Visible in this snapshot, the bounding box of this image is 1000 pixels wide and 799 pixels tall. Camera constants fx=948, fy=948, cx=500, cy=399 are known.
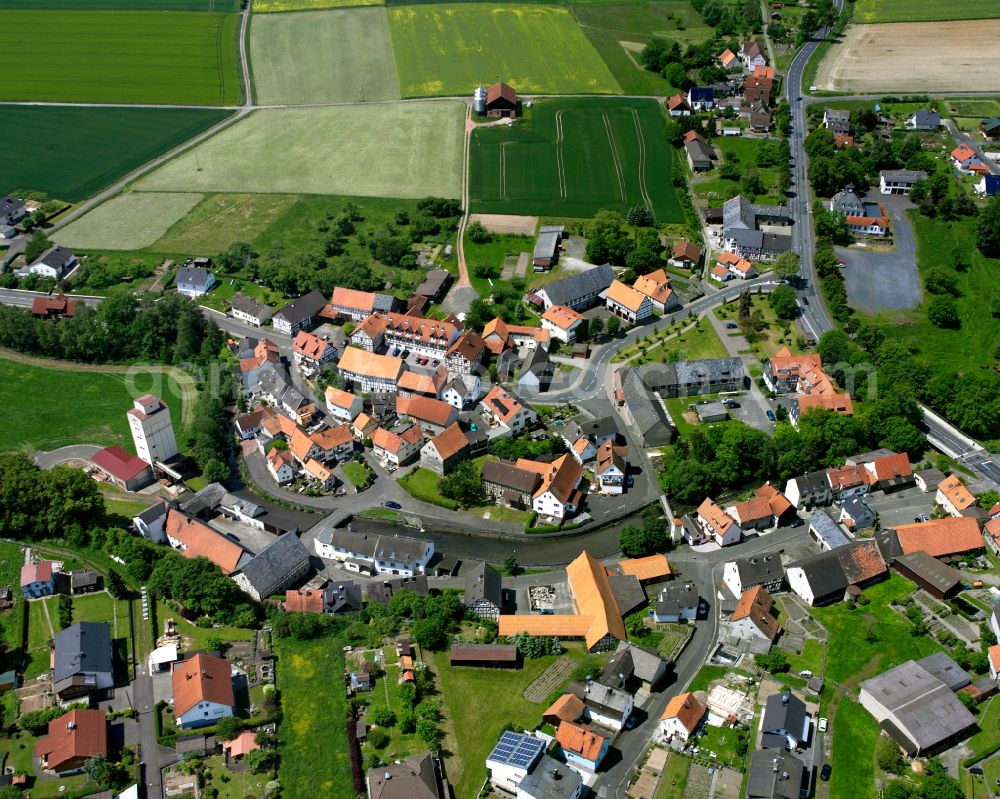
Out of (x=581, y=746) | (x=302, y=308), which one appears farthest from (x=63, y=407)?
(x=581, y=746)

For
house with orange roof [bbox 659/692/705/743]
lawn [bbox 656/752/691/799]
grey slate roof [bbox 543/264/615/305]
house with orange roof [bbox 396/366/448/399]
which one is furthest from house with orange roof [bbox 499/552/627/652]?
grey slate roof [bbox 543/264/615/305]

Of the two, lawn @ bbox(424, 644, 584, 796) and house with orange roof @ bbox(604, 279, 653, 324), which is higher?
house with orange roof @ bbox(604, 279, 653, 324)

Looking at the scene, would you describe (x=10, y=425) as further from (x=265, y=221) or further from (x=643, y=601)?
(x=643, y=601)

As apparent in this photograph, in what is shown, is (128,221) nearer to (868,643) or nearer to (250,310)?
(250,310)

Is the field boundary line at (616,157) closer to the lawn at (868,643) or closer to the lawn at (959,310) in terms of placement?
the lawn at (959,310)

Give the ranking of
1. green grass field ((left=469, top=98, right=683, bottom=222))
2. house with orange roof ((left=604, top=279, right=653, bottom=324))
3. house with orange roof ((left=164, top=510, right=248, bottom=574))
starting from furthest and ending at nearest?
green grass field ((left=469, top=98, right=683, bottom=222))
house with orange roof ((left=604, top=279, right=653, bottom=324))
house with orange roof ((left=164, top=510, right=248, bottom=574))

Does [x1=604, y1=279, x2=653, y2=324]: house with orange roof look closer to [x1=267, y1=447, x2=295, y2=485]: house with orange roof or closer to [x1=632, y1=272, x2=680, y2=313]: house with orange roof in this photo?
[x1=632, y1=272, x2=680, y2=313]: house with orange roof

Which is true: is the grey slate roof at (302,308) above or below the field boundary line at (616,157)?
below

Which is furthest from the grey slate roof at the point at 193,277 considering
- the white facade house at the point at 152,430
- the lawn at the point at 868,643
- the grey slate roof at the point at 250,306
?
the lawn at the point at 868,643
